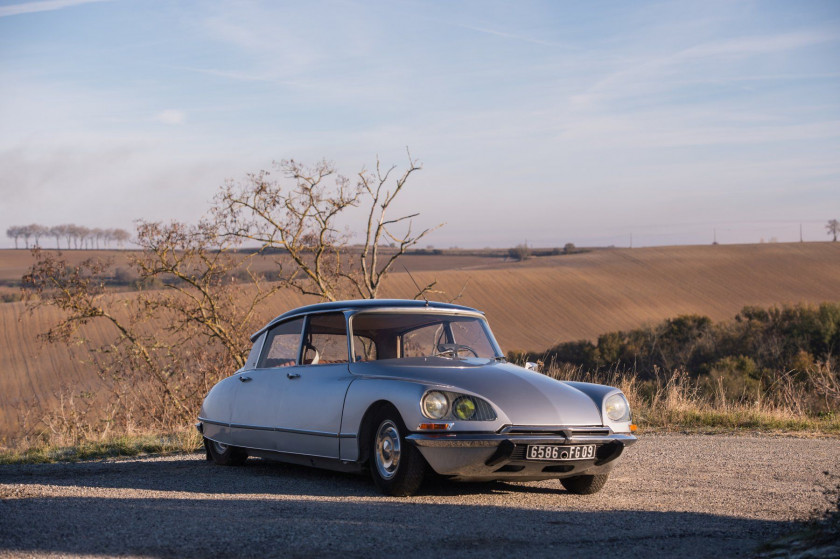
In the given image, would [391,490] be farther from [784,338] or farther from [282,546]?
[784,338]

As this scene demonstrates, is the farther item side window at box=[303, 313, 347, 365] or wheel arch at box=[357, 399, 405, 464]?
side window at box=[303, 313, 347, 365]

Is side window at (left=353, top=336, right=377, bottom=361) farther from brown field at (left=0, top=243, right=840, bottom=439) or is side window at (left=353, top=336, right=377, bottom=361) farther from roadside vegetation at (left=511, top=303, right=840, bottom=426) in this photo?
brown field at (left=0, top=243, right=840, bottom=439)

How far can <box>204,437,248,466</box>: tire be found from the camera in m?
9.16

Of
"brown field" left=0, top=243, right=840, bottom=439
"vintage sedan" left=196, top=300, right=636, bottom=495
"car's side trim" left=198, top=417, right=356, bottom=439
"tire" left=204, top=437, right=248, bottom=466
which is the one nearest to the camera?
"vintage sedan" left=196, top=300, right=636, bottom=495

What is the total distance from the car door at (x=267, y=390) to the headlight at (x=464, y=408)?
2.20 metres

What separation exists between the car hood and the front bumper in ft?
0.30

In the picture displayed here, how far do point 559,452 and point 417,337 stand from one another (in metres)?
2.07

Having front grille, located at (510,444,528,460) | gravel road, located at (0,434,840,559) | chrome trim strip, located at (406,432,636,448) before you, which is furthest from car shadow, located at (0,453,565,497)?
front grille, located at (510,444,528,460)

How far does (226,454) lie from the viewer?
9.26 metres

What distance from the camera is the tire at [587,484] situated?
7414 mm

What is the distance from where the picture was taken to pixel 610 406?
289 inches

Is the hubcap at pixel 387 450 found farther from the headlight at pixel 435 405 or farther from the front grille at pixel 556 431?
the front grille at pixel 556 431

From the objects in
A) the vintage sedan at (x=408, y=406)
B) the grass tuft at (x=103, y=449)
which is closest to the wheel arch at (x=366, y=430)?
the vintage sedan at (x=408, y=406)

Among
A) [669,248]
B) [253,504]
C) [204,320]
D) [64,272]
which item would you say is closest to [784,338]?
[204,320]
